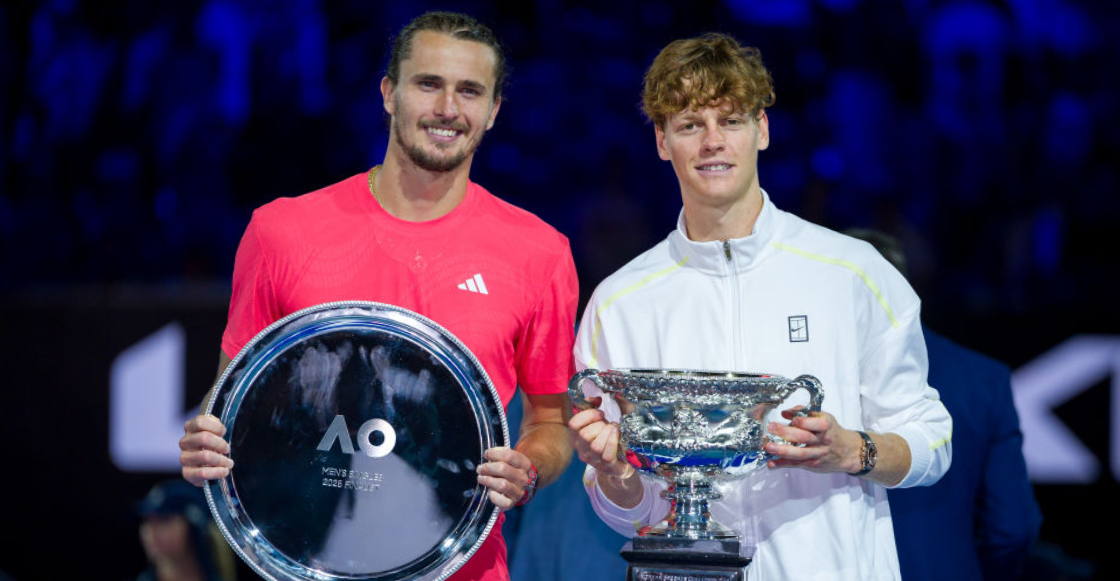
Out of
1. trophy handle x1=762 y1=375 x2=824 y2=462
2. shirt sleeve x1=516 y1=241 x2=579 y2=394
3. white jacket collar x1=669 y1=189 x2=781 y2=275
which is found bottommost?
trophy handle x1=762 y1=375 x2=824 y2=462

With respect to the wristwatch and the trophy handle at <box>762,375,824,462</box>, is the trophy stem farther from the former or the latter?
the wristwatch

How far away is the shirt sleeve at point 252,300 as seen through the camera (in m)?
2.48

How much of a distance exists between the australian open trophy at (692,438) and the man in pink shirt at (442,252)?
352mm

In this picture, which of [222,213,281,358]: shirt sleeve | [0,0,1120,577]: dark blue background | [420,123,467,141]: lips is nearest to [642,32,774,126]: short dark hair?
[420,123,467,141]: lips

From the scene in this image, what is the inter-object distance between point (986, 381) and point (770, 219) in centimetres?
133

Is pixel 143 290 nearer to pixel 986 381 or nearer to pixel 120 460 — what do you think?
pixel 120 460

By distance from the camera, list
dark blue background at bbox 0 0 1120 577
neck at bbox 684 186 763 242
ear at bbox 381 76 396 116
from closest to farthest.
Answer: neck at bbox 684 186 763 242 < ear at bbox 381 76 396 116 < dark blue background at bbox 0 0 1120 577

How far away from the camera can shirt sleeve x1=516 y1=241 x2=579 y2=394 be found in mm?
2553

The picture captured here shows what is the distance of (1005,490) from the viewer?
3432 millimetres

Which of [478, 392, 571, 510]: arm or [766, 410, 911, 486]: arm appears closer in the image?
[766, 410, 911, 486]: arm

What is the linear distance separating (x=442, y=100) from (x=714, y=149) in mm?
580

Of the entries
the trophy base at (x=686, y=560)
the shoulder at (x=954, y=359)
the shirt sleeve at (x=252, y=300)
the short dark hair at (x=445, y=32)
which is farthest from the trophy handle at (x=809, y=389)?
the shoulder at (x=954, y=359)

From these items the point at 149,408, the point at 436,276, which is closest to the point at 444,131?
the point at 436,276

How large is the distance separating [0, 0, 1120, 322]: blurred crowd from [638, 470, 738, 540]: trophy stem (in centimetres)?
407
